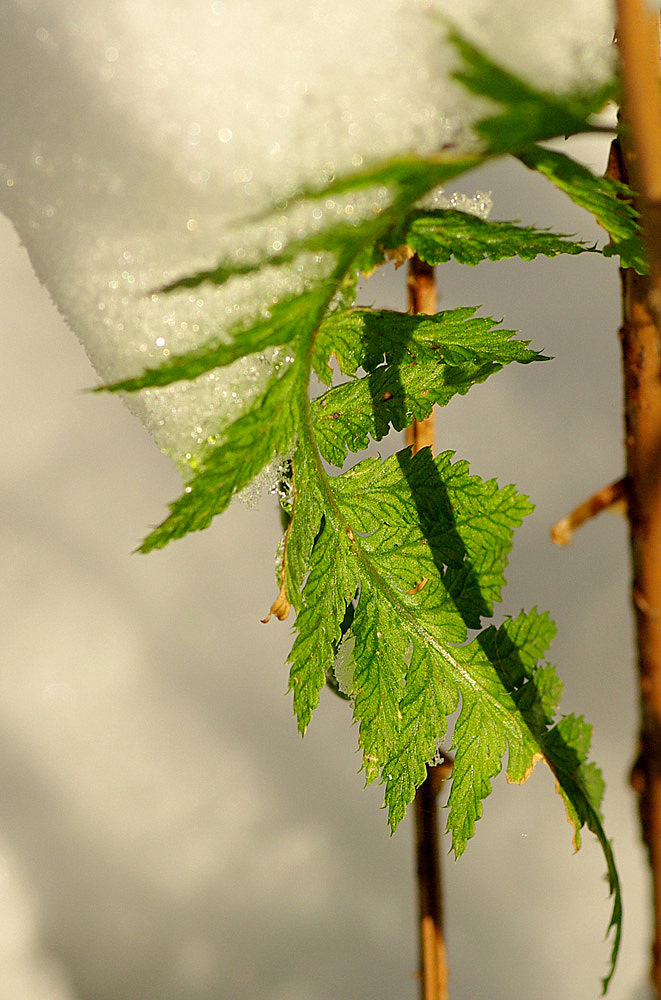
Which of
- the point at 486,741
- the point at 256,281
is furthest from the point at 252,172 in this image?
the point at 486,741

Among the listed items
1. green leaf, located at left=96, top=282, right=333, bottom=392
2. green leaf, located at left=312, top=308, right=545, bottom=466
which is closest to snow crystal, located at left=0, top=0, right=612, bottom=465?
green leaf, located at left=312, top=308, right=545, bottom=466

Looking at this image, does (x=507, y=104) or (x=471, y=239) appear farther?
(x=471, y=239)

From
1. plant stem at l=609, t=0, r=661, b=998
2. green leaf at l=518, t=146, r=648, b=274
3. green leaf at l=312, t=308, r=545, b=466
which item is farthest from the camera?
green leaf at l=312, t=308, r=545, b=466

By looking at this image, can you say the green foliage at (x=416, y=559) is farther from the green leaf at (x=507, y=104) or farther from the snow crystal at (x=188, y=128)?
the green leaf at (x=507, y=104)

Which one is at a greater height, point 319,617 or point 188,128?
point 188,128

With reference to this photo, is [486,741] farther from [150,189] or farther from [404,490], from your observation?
[150,189]

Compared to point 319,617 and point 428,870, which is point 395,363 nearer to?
A: point 319,617

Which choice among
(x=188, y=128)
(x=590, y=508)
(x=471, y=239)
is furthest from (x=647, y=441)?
(x=188, y=128)

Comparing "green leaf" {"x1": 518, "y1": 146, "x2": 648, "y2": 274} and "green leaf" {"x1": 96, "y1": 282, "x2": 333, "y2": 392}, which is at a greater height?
"green leaf" {"x1": 518, "y1": 146, "x2": 648, "y2": 274}

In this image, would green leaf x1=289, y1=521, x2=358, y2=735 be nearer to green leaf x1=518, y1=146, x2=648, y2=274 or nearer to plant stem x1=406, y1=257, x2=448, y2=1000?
plant stem x1=406, y1=257, x2=448, y2=1000
